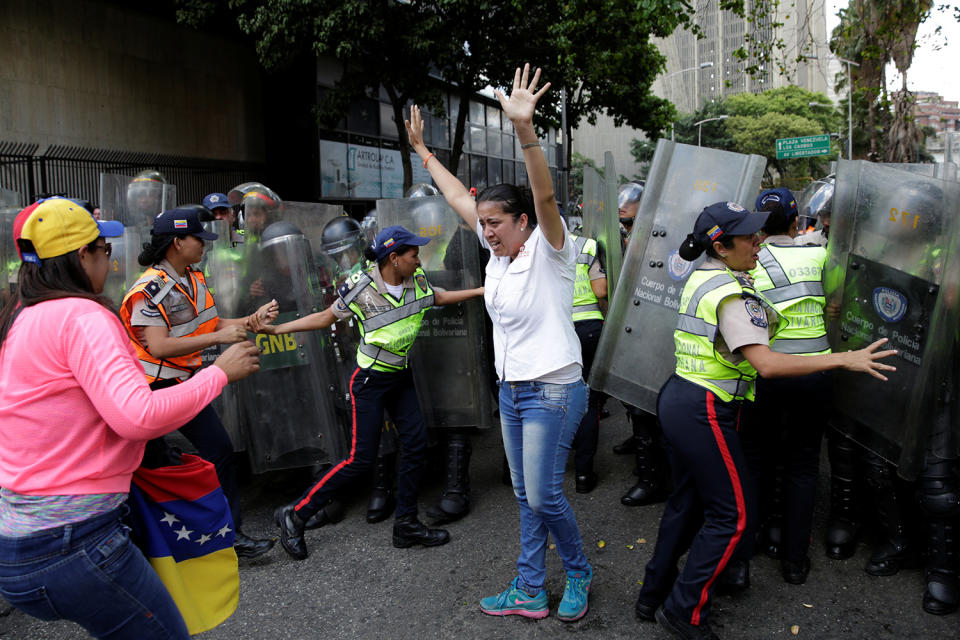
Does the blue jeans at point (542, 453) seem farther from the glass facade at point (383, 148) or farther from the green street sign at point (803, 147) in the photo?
the green street sign at point (803, 147)

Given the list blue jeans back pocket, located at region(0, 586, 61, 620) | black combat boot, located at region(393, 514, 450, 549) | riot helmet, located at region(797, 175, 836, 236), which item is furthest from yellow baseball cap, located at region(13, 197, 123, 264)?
riot helmet, located at region(797, 175, 836, 236)

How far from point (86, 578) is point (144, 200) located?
5.37 m

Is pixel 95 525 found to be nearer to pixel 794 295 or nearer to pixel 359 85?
pixel 794 295

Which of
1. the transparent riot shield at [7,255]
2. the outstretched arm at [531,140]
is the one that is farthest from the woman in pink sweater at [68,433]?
the transparent riot shield at [7,255]

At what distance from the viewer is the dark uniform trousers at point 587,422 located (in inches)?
189

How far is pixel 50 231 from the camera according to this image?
5.99 ft

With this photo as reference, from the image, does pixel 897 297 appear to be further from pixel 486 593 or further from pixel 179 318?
pixel 179 318

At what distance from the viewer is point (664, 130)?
84.7 ft

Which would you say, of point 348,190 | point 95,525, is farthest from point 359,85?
point 95,525

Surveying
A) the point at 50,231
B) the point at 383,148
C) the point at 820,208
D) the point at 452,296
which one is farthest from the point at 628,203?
the point at 383,148

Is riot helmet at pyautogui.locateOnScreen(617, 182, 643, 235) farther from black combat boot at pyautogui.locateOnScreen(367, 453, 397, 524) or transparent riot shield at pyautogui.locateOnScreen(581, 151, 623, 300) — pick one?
black combat boot at pyautogui.locateOnScreen(367, 453, 397, 524)

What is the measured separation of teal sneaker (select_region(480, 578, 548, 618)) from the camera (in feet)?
10.5

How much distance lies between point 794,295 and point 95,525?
3.01 meters

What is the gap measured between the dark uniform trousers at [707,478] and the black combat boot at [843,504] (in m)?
1.18
